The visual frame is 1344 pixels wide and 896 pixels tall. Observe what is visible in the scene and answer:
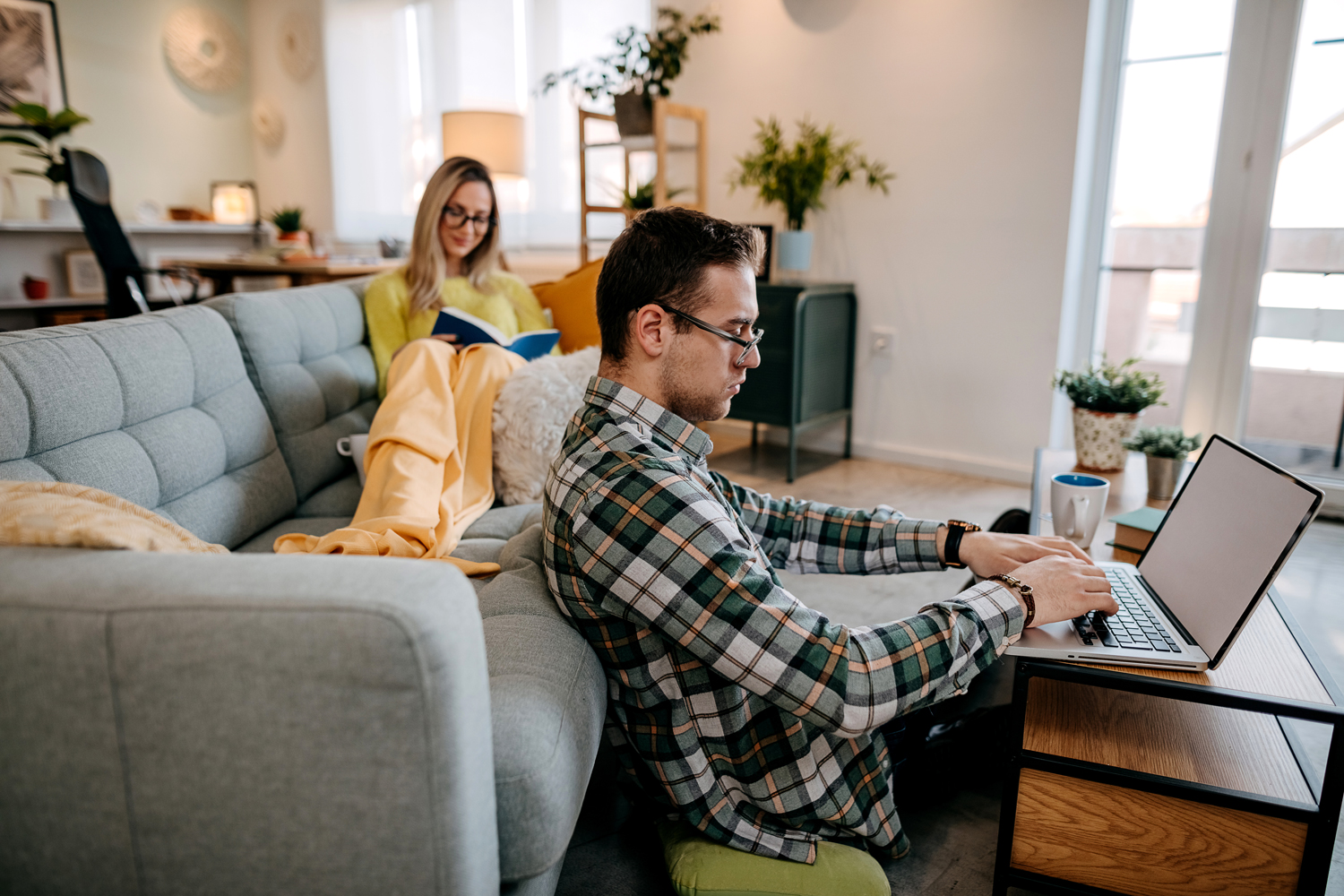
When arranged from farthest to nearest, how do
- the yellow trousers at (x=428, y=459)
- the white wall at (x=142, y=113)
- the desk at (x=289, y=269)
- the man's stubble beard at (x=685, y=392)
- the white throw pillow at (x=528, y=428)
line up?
the white wall at (x=142, y=113)
the desk at (x=289, y=269)
the white throw pillow at (x=528, y=428)
the yellow trousers at (x=428, y=459)
the man's stubble beard at (x=685, y=392)

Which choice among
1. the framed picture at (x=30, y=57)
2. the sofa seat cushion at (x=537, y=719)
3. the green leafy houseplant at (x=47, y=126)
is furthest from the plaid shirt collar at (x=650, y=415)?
the framed picture at (x=30, y=57)

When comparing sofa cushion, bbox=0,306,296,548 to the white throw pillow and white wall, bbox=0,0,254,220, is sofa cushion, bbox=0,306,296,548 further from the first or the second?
white wall, bbox=0,0,254,220

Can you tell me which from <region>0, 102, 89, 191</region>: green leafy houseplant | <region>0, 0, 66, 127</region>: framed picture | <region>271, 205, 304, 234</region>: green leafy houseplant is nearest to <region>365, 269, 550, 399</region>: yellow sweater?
<region>271, 205, 304, 234</region>: green leafy houseplant

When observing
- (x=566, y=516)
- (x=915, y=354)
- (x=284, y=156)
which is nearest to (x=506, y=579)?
(x=566, y=516)

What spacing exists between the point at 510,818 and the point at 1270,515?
93 centimetres

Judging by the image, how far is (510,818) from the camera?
81 centimetres

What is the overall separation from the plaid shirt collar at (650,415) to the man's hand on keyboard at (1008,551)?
0.44 metres

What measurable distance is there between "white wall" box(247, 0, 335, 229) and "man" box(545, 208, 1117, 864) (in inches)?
223

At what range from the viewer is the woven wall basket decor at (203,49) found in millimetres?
5988

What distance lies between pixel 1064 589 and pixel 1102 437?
3.33ft

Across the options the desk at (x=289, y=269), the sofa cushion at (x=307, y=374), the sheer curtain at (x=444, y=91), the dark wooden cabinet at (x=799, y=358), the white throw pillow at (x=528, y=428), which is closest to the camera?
the sofa cushion at (x=307, y=374)

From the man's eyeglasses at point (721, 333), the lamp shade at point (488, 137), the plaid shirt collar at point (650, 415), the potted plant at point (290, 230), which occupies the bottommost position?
the plaid shirt collar at point (650, 415)

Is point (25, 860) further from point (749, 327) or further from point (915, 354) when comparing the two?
point (915, 354)

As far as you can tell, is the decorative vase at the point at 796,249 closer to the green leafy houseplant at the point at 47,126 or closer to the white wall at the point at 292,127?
the green leafy houseplant at the point at 47,126
